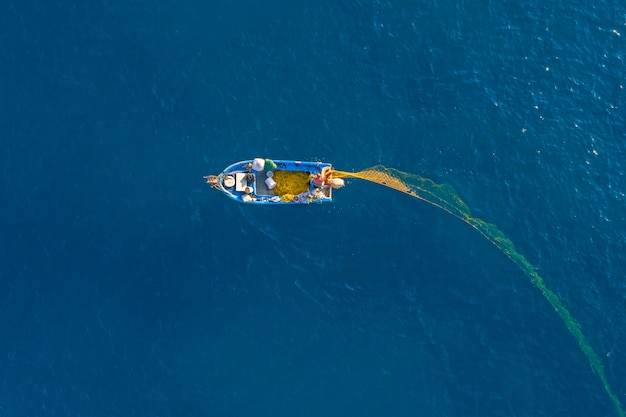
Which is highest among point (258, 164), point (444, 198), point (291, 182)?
point (258, 164)

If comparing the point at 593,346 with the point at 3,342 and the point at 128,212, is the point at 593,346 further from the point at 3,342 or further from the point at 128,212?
the point at 3,342

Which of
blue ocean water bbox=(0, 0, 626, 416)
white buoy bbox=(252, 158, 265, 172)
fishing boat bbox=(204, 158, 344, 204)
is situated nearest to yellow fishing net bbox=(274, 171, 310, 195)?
fishing boat bbox=(204, 158, 344, 204)

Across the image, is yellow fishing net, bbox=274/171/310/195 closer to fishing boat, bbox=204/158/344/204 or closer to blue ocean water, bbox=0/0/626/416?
fishing boat, bbox=204/158/344/204

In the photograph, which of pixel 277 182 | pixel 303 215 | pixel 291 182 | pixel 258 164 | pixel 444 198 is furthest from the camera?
pixel 291 182

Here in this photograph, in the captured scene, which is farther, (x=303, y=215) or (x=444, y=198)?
(x=444, y=198)

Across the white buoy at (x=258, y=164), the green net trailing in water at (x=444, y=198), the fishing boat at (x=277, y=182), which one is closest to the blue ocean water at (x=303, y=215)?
the green net trailing in water at (x=444, y=198)

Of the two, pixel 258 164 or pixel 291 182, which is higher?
pixel 258 164

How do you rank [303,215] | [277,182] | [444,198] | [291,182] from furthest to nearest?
[291,182], [277,182], [444,198], [303,215]

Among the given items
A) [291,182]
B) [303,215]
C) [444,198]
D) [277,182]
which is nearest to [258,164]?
[277,182]

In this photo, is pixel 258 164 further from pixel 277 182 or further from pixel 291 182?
pixel 291 182
